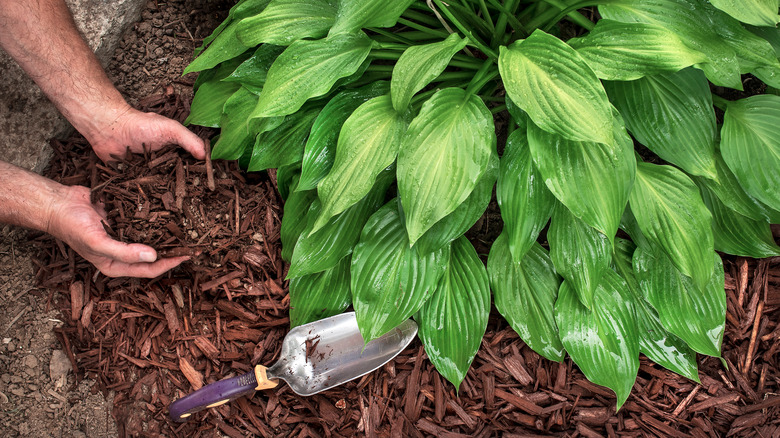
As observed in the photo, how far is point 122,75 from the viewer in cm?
168

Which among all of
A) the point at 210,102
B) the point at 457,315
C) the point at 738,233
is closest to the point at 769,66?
the point at 738,233

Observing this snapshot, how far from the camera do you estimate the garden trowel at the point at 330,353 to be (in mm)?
1368

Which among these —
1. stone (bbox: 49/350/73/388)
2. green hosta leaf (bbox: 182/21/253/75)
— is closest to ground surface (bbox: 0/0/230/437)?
stone (bbox: 49/350/73/388)

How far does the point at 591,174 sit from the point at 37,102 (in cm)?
173

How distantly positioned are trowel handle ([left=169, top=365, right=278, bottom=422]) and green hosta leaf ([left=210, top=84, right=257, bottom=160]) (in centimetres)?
62

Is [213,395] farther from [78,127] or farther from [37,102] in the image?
[37,102]

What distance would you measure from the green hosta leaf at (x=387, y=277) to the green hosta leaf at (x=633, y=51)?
0.59 meters

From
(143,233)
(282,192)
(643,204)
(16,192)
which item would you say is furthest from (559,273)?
(16,192)

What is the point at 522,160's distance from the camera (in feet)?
3.84

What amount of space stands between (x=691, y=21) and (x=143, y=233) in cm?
152

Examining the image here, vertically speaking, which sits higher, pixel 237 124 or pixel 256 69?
pixel 256 69

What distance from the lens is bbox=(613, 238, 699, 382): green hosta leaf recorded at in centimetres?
137

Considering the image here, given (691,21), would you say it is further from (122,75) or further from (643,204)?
(122,75)

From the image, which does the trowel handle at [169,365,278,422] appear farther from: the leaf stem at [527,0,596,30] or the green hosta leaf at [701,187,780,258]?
the green hosta leaf at [701,187,780,258]
